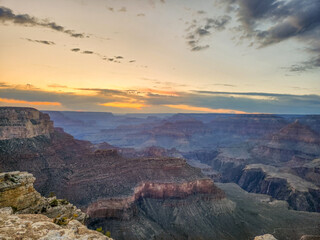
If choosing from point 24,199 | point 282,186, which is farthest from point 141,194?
point 282,186

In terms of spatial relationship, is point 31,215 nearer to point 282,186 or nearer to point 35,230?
point 35,230

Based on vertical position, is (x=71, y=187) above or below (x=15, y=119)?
below

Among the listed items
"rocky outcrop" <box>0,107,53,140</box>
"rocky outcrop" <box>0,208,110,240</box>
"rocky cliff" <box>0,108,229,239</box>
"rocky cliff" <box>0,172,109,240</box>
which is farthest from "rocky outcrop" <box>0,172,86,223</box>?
"rocky outcrop" <box>0,107,53,140</box>

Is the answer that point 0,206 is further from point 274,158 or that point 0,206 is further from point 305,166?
point 274,158

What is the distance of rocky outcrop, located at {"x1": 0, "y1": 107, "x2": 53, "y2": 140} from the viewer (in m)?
77.1

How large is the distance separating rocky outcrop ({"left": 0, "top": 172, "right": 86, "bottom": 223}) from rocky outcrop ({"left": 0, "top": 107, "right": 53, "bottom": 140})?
64416mm

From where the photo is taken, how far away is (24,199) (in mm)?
21594

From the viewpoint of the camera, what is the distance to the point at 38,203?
22953 millimetres

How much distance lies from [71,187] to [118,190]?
499 inches

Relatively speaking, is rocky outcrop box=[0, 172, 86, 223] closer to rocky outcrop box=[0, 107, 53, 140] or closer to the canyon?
the canyon

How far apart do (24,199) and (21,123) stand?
7172 cm

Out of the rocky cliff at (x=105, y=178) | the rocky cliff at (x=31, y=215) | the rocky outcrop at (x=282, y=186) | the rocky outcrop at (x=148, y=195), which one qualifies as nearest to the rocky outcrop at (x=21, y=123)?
the rocky cliff at (x=105, y=178)

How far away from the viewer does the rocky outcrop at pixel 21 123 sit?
77062mm

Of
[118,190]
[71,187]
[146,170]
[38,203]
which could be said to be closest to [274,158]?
[146,170]
